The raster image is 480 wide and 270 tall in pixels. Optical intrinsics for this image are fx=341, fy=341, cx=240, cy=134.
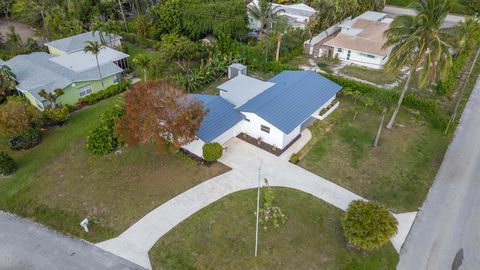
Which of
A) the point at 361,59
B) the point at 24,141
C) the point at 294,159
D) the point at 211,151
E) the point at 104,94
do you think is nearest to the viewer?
the point at 211,151

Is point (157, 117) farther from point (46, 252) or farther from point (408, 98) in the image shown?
point (408, 98)

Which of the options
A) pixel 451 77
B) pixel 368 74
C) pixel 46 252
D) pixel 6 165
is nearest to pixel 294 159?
pixel 46 252

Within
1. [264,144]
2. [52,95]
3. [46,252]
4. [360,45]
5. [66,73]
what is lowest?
[46,252]

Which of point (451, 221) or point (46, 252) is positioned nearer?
point (46, 252)

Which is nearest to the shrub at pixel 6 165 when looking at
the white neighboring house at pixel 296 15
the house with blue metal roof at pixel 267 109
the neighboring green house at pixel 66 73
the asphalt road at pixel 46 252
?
the asphalt road at pixel 46 252

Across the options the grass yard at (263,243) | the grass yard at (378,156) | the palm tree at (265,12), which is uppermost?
the palm tree at (265,12)

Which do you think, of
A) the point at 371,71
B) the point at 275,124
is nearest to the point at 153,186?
the point at 275,124

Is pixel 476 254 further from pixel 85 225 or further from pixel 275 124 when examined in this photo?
pixel 85 225

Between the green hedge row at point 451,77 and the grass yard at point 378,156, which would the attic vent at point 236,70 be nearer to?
the grass yard at point 378,156
